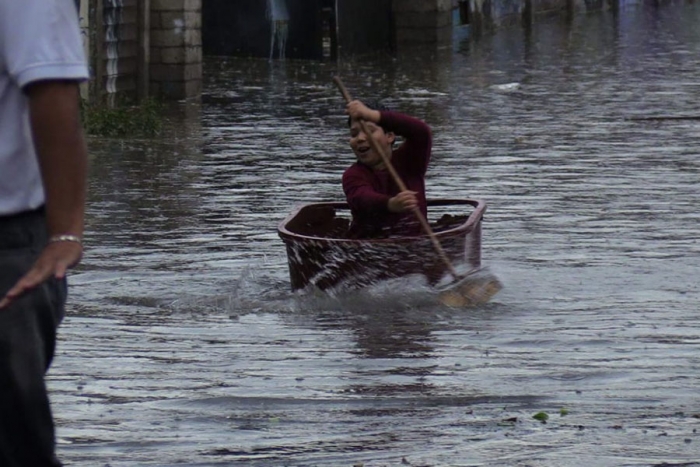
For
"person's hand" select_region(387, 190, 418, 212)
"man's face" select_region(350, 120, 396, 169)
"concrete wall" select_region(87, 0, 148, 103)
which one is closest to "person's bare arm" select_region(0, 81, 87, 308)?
"person's hand" select_region(387, 190, 418, 212)

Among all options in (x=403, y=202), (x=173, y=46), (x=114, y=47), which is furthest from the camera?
(x=173, y=46)

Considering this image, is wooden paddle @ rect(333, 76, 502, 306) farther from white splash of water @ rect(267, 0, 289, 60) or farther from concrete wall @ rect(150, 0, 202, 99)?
white splash of water @ rect(267, 0, 289, 60)

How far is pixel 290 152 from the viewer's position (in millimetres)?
15320

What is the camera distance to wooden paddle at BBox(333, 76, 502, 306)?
808 cm

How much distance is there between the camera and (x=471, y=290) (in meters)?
8.16

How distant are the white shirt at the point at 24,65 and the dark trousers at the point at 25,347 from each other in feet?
0.26

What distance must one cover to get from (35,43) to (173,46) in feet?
58.3

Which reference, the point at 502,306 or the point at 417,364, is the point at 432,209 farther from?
the point at 417,364

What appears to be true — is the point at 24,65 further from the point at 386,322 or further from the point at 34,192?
the point at 386,322

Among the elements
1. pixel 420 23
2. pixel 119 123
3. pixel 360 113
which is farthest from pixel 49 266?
pixel 420 23

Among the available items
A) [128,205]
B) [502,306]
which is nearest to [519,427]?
[502,306]

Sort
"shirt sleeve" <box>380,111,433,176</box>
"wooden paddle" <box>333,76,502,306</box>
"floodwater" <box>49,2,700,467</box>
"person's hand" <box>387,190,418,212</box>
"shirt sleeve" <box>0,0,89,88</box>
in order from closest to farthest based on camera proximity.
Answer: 1. "shirt sleeve" <box>0,0,89,88</box>
2. "floodwater" <box>49,2,700,467</box>
3. "person's hand" <box>387,190,418,212</box>
4. "wooden paddle" <box>333,76,502,306</box>
5. "shirt sleeve" <box>380,111,433,176</box>

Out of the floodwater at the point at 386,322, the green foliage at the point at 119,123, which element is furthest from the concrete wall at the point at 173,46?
the floodwater at the point at 386,322

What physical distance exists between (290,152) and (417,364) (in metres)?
8.72
